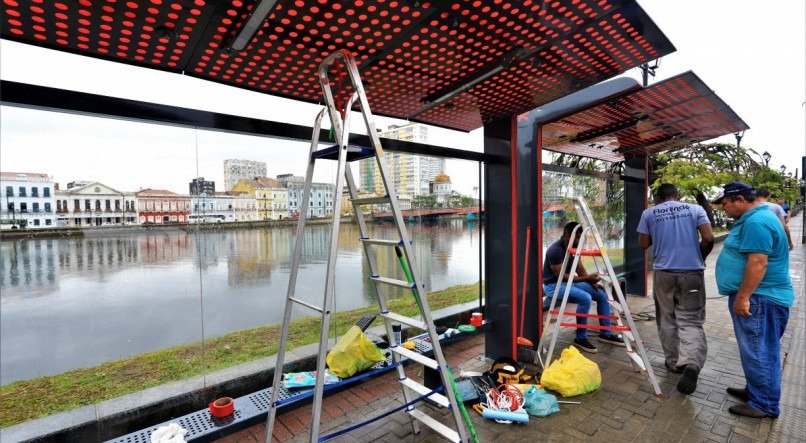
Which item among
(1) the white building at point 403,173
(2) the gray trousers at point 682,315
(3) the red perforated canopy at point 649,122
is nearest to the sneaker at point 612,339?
(2) the gray trousers at point 682,315

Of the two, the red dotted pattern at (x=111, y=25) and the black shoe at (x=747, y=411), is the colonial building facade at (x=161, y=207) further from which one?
the black shoe at (x=747, y=411)

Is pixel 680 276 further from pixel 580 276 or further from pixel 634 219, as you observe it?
pixel 634 219

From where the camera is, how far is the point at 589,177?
21.8 feet

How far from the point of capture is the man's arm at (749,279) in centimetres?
289

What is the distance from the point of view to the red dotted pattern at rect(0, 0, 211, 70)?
5.23 feet

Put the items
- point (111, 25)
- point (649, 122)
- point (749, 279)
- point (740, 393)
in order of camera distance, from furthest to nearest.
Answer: point (649, 122) < point (740, 393) < point (749, 279) < point (111, 25)

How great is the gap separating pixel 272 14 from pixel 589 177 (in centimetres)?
625

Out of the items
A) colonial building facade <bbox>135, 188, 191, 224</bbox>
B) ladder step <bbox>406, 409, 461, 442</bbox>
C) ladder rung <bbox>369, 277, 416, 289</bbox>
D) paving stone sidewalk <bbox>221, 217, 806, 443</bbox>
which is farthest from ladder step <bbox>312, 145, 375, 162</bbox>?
paving stone sidewalk <bbox>221, 217, 806, 443</bbox>

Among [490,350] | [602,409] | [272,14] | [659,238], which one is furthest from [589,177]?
[272,14]

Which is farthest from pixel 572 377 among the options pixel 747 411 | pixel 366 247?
pixel 366 247

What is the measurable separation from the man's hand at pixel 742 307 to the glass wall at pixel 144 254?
121 inches

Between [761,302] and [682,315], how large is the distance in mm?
888

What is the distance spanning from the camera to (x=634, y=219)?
7.25 meters

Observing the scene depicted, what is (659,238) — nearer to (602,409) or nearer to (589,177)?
(602,409)
